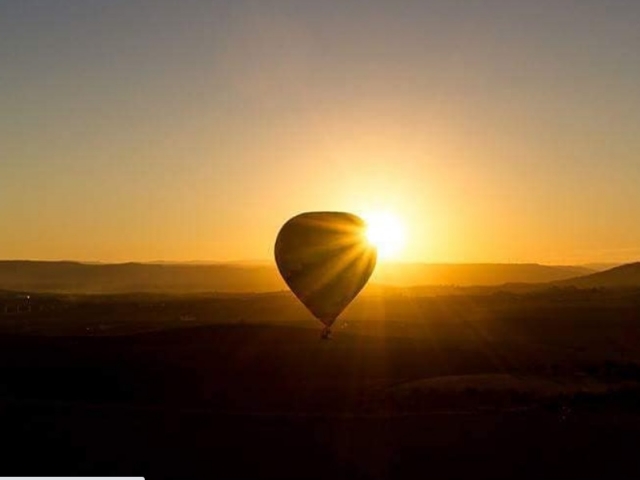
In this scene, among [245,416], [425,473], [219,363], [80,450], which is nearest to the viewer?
[425,473]

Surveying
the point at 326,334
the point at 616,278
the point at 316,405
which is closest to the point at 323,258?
the point at 326,334

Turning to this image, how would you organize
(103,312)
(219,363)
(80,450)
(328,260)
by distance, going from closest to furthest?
(80,450)
(219,363)
(328,260)
(103,312)

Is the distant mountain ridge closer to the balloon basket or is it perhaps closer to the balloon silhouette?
the balloon silhouette

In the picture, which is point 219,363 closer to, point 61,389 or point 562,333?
point 61,389

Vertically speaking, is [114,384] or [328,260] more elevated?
[328,260]

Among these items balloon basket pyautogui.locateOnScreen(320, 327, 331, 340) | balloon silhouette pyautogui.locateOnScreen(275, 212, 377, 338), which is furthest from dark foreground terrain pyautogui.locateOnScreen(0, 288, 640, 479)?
balloon silhouette pyautogui.locateOnScreen(275, 212, 377, 338)

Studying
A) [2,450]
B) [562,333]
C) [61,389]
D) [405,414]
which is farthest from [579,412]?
[562,333]

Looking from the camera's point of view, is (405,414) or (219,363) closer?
(405,414)
